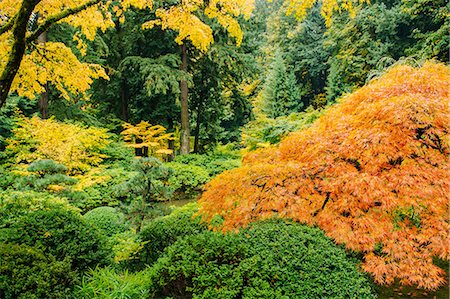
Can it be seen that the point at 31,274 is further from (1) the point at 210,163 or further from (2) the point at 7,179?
(1) the point at 210,163

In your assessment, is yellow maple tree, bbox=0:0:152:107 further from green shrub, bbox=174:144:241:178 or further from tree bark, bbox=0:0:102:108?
green shrub, bbox=174:144:241:178

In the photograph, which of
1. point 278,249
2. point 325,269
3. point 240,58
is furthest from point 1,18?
point 240,58

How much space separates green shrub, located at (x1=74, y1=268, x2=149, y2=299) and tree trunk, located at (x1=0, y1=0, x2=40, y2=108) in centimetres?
231

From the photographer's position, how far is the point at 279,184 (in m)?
3.73

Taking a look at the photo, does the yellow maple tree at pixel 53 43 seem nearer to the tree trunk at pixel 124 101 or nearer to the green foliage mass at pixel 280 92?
the tree trunk at pixel 124 101

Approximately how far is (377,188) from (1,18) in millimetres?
5720

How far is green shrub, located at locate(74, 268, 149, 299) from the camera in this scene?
143 inches

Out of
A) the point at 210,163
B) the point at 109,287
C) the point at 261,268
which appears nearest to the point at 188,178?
the point at 210,163

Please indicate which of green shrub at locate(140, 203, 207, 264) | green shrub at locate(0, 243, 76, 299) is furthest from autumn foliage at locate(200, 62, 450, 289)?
green shrub at locate(0, 243, 76, 299)

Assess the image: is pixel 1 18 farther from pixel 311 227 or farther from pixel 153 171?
pixel 311 227

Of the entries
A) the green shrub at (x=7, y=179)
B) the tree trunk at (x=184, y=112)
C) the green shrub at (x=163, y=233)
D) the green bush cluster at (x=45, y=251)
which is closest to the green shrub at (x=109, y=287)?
the green bush cluster at (x=45, y=251)

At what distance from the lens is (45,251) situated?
3.93m

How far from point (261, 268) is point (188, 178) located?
9.59 m

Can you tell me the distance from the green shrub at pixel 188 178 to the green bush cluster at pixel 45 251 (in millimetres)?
7223
